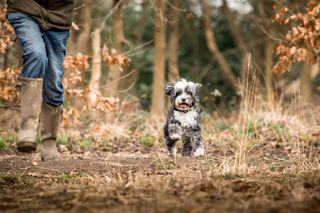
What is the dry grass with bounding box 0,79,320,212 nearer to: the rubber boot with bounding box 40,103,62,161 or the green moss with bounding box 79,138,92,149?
the rubber boot with bounding box 40,103,62,161

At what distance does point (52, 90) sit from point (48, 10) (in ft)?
2.71

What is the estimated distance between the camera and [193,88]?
657 centimetres

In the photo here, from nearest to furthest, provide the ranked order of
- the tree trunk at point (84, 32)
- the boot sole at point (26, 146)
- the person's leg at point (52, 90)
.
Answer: the boot sole at point (26, 146) < the person's leg at point (52, 90) < the tree trunk at point (84, 32)

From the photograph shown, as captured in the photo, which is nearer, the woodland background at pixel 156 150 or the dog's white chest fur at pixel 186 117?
the woodland background at pixel 156 150

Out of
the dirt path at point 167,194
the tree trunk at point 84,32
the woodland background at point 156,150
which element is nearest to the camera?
the dirt path at point 167,194

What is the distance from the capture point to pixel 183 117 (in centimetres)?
656

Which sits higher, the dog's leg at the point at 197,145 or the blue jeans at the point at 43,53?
the blue jeans at the point at 43,53

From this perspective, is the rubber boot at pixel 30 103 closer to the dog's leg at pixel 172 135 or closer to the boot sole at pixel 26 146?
the boot sole at pixel 26 146

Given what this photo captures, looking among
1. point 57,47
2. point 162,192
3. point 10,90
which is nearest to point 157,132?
point 10,90

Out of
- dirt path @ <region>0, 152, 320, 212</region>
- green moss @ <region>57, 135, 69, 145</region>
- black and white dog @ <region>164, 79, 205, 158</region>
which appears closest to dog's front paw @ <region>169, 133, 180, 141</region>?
black and white dog @ <region>164, 79, 205, 158</region>

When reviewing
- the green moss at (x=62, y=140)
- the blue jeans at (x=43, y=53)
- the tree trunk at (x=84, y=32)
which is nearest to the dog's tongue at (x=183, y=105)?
the blue jeans at (x=43, y=53)

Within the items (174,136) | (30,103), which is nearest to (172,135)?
(174,136)

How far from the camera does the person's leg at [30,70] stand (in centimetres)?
569

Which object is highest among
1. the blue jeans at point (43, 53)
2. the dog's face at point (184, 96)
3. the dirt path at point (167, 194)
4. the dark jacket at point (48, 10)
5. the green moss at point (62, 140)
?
the dark jacket at point (48, 10)
